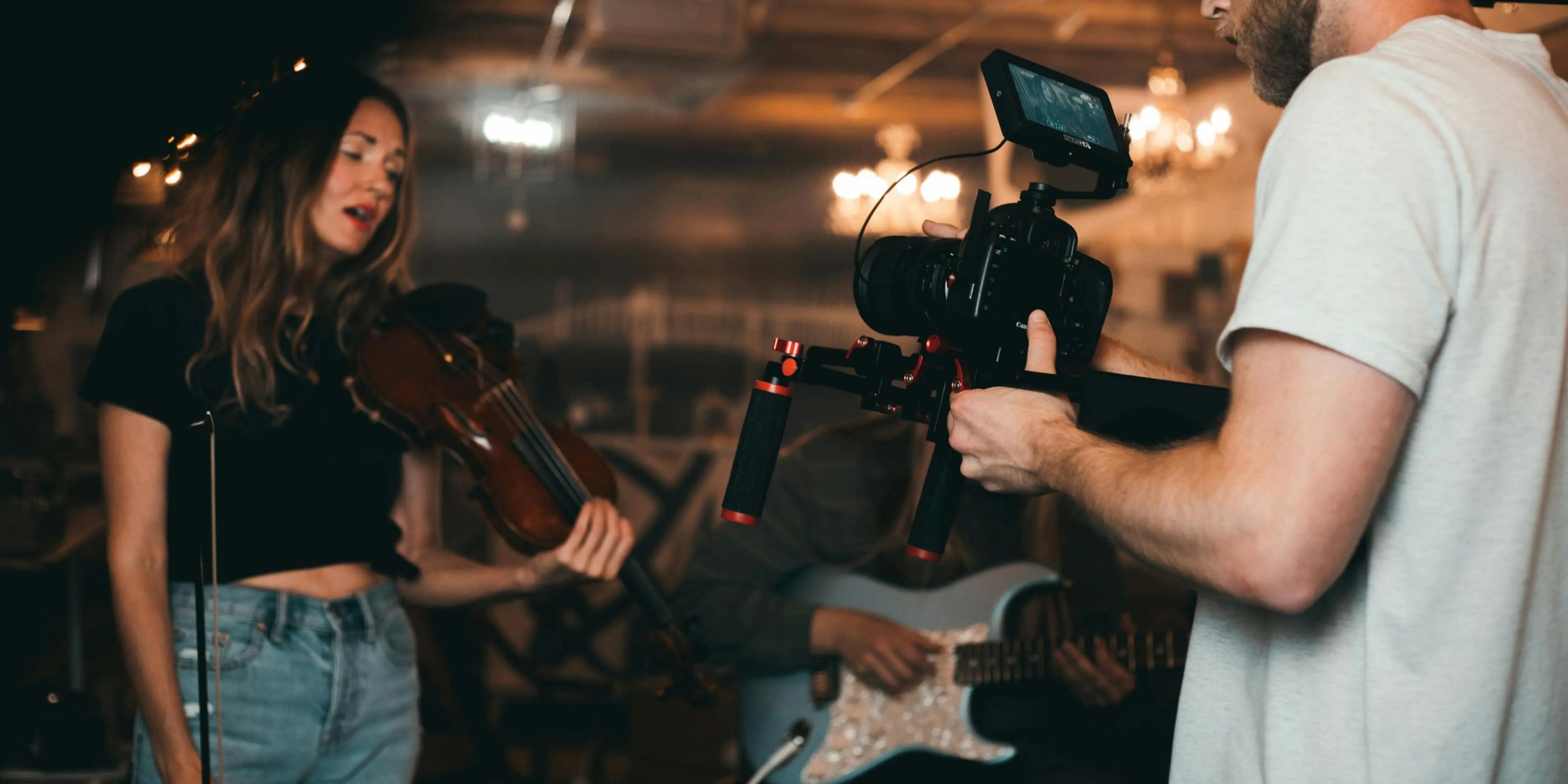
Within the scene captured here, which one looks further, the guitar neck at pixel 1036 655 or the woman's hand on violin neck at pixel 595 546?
the guitar neck at pixel 1036 655

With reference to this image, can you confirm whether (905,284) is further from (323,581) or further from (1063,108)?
(323,581)

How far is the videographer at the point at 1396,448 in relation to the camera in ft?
2.45

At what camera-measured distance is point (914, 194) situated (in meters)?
4.60

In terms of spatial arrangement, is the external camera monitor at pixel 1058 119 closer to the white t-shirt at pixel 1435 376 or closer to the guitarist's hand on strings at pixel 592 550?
the white t-shirt at pixel 1435 376

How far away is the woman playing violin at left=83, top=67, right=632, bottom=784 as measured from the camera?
1422mm

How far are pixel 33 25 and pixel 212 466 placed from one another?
0.45 m

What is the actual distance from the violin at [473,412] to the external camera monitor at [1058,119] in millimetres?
903

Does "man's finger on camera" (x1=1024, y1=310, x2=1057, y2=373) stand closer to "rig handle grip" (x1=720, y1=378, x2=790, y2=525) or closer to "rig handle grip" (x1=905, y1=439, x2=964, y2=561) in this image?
"rig handle grip" (x1=905, y1=439, x2=964, y2=561)

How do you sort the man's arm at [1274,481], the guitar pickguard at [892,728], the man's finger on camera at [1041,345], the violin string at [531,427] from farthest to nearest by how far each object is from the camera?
1. the guitar pickguard at [892,728]
2. the violin string at [531,427]
3. the man's finger on camera at [1041,345]
4. the man's arm at [1274,481]

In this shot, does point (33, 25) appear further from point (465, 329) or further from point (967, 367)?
point (465, 329)

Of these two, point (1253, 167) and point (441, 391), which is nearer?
point (441, 391)

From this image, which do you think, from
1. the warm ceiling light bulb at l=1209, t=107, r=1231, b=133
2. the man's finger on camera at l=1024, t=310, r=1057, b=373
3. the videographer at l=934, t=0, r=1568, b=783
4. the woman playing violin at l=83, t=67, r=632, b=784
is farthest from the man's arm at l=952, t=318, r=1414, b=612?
the warm ceiling light bulb at l=1209, t=107, r=1231, b=133

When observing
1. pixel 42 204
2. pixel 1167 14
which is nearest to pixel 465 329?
pixel 42 204

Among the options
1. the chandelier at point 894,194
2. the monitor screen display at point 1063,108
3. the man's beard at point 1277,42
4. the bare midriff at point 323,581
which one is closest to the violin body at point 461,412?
the bare midriff at point 323,581
